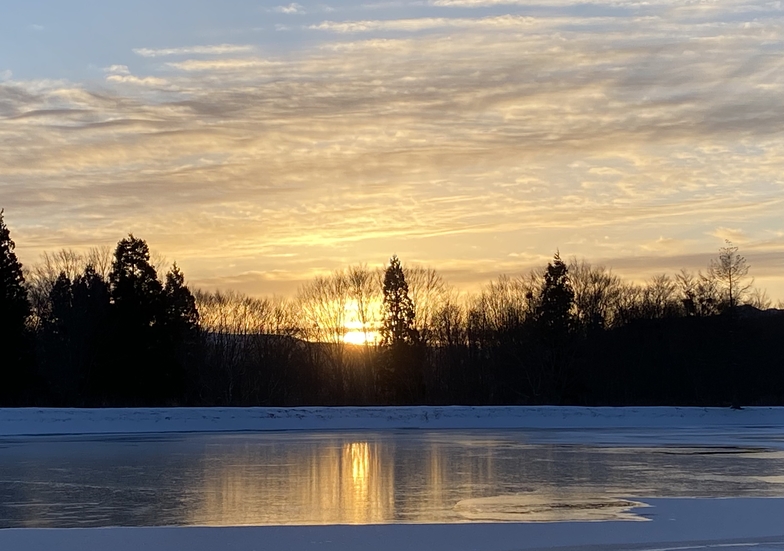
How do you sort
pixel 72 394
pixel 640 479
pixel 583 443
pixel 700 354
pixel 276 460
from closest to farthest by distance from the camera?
1. pixel 640 479
2. pixel 276 460
3. pixel 583 443
4. pixel 72 394
5. pixel 700 354

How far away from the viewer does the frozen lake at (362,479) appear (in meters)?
11.5

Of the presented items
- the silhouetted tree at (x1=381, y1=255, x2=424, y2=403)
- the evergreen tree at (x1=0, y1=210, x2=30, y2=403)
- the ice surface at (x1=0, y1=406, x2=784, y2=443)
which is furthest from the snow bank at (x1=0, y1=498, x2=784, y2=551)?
the silhouetted tree at (x1=381, y1=255, x2=424, y2=403)

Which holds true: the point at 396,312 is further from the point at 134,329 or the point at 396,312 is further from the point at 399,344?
the point at 134,329

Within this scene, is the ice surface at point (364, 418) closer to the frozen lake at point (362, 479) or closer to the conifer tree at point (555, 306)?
the frozen lake at point (362, 479)

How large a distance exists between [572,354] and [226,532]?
4629cm

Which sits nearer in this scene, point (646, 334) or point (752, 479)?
point (752, 479)

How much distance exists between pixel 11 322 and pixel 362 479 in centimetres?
3436

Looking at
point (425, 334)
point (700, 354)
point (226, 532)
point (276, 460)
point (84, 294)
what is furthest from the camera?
point (425, 334)

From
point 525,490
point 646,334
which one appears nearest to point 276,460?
point 525,490

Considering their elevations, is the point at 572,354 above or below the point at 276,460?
above

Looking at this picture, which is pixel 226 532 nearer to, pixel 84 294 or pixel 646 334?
pixel 84 294

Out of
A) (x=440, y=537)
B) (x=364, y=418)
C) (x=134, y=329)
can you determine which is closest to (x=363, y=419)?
(x=364, y=418)

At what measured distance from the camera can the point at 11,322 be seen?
44781 millimetres

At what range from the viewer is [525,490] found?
45.5 feet
